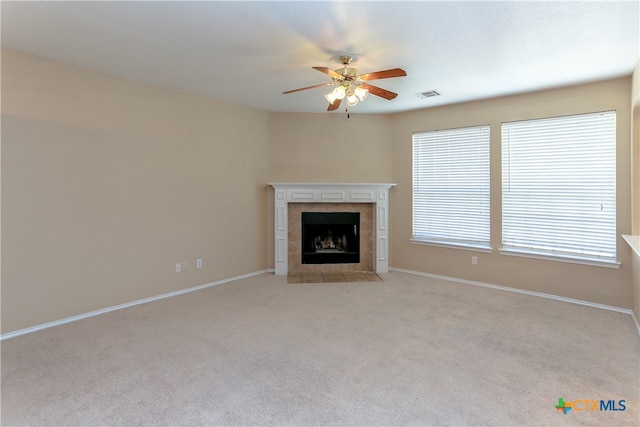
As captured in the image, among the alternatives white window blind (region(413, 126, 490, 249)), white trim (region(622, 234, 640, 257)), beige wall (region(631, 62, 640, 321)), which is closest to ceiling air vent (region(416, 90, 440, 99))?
white window blind (region(413, 126, 490, 249))

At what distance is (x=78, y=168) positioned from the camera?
353 centimetres

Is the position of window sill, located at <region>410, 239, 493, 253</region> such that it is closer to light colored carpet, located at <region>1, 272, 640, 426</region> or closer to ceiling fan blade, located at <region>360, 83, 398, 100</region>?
light colored carpet, located at <region>1, 272, 640, 426</region>

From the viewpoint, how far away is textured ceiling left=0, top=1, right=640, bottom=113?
94.1 inches

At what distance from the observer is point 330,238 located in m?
5.86

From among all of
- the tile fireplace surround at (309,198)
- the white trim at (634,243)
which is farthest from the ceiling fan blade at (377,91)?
the white trim at (634,243)

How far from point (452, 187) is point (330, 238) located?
2.17 meters

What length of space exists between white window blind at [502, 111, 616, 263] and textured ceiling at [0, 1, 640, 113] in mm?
581

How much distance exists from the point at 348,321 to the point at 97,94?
366 centimetres

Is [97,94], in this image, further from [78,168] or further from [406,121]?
[406,121]

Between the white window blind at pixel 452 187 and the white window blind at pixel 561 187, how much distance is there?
297 millimetres

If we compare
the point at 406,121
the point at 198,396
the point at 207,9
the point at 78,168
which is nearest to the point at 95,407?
the point at 198,396

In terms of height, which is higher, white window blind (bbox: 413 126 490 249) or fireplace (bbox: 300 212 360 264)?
white window blind (bbox: 413 126 490 249)

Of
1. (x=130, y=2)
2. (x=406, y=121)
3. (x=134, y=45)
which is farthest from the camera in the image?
(x=406, y=121)

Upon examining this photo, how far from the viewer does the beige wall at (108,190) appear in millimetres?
3160
